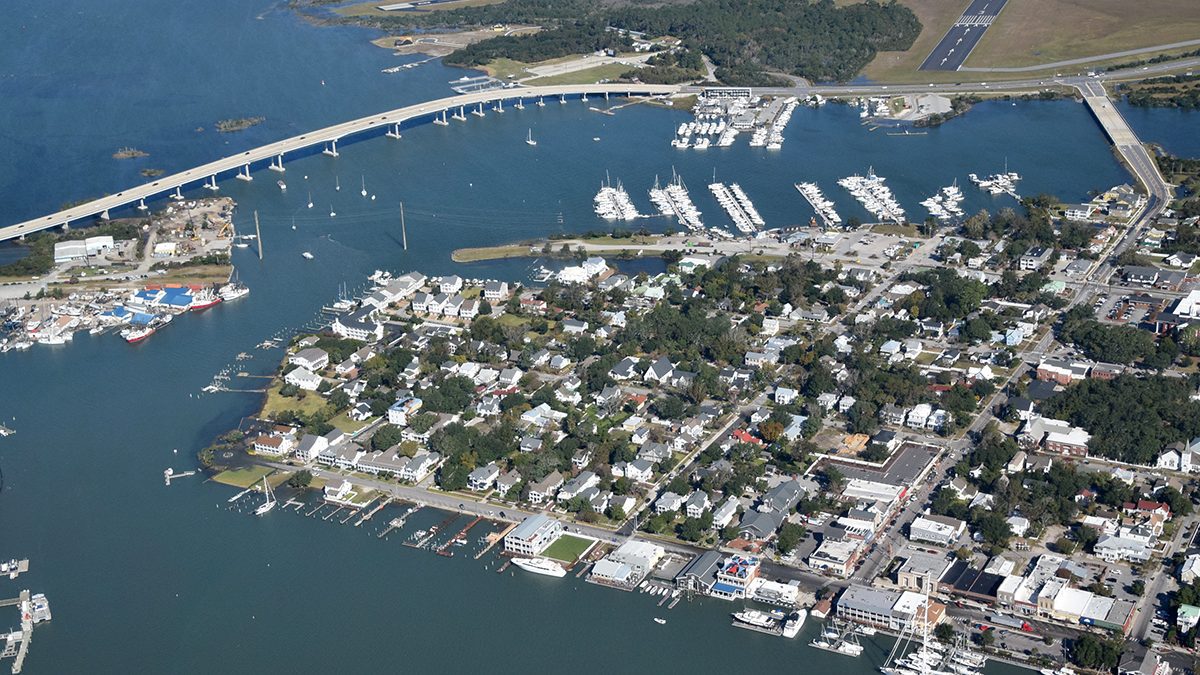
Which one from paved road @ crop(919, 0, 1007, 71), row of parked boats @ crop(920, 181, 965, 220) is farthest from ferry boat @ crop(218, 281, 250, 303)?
paved road @ crop(919, 0, 1007, 71)

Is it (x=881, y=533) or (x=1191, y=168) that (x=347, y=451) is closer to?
(x=881, y=533)

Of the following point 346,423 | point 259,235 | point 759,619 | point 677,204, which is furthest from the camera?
point 677,204

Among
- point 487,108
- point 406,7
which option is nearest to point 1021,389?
point 487,108

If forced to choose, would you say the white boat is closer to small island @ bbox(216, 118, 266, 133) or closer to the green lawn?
the green lawn

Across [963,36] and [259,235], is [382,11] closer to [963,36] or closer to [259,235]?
[963,36]

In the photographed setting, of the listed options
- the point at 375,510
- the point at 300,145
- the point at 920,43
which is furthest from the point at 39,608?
the point at 920,43

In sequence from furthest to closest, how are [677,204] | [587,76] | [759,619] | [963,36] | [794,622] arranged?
[963,36], [587,76], [677,204], [759,619], [794,622]

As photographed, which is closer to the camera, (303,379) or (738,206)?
(303,379)
